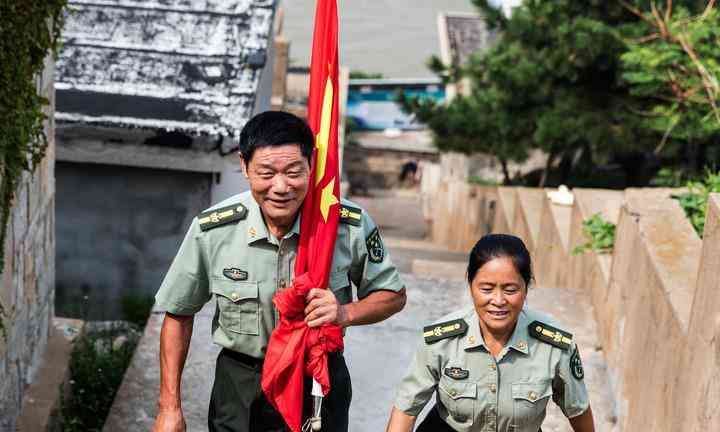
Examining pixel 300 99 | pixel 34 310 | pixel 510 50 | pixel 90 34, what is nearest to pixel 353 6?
pixel 300 99

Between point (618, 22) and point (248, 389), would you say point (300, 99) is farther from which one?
point (248, 389)

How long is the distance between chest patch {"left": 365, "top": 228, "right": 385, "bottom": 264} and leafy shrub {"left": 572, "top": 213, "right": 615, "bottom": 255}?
3.31m

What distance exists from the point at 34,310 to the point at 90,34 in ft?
12.3

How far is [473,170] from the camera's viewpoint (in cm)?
2762

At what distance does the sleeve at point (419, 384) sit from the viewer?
3357mm

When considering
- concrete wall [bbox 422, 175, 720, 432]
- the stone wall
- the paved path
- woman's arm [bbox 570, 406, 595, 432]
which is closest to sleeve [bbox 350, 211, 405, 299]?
woman's arm [bbox 570, 406, 595, 432]

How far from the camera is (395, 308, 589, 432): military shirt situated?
3361 millimetres

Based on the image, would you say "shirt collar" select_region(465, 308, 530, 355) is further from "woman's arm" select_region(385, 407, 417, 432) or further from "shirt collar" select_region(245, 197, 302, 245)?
"shirt collar" select_region(245, 197, 302, 245)

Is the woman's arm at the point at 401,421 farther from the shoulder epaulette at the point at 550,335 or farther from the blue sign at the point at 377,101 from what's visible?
the blue sign at the point at 377,101

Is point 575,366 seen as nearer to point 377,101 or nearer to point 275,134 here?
point 275,134

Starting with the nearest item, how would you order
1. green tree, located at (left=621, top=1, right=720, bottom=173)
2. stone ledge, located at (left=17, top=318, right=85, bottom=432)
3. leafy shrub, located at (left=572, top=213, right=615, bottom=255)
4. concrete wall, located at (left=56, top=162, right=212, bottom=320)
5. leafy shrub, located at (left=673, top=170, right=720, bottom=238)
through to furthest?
stone ledge, located at (left=17, top=318, right=85, bottom=432), leafy shrub, located at (left=673, top=170, right=720, bottom=238), leafy shrub, located at (left=572, top=213, right=615, bottom=255), green tree, located at (left=621, top=1, right=720, bottom=173), concrete wall, located at (left=56, top=162, right=212, bottom=320)

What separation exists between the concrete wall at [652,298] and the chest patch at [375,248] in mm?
1097

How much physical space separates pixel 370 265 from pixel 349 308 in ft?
0.67

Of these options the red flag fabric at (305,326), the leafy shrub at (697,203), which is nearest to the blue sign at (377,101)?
the leafy shrub at (697,203)
